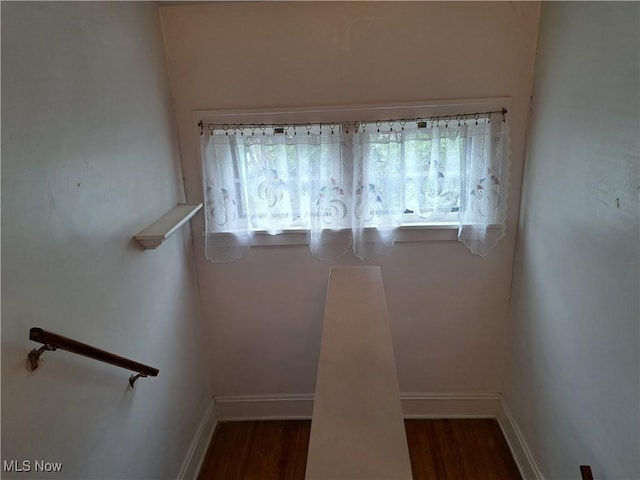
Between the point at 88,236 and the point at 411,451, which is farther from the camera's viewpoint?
the point at 411,451

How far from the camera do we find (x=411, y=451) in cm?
247

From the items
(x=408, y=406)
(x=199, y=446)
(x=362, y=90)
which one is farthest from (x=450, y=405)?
(x=362, y=90)

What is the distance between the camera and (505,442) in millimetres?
2469

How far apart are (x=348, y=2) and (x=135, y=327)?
1.85m

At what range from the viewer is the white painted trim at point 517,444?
7.00ft

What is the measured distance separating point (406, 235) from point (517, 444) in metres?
1.38

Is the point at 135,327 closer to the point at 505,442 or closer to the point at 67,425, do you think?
the point at 67,425

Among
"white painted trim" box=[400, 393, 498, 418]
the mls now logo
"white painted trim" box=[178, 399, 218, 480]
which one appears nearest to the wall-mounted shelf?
the mls now logo

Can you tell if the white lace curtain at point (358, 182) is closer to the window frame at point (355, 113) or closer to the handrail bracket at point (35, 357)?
the window frame at point (355, 113)

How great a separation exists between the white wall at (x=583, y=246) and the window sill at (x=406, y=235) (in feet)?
1.33

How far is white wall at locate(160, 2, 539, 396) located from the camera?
2033 mm

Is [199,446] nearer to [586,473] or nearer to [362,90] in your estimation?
[586,473]

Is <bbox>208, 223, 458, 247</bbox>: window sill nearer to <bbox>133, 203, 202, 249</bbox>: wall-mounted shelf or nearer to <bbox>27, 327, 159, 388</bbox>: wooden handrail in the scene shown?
<bbox>133, 203, 202, 249</bbox>: wall-mounted shelf

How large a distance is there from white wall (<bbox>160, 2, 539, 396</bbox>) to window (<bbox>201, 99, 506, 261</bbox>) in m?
0.12
